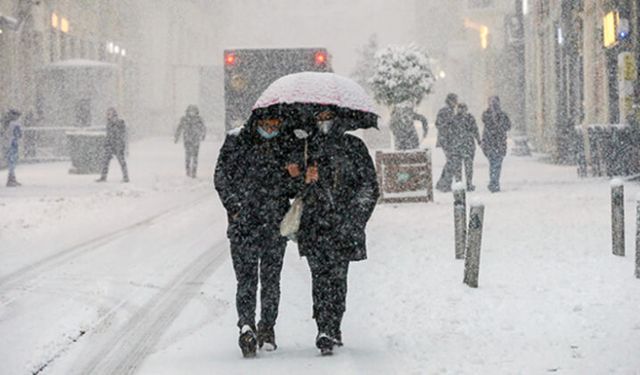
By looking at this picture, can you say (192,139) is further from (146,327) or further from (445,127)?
(146,327)

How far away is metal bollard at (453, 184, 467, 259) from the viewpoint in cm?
1198

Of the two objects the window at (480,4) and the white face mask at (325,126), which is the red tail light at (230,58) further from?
the window at (480,4)

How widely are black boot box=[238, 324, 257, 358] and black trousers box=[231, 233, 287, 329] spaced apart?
51mm

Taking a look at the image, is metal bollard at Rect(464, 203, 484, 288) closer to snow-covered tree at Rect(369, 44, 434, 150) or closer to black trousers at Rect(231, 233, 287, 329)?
black trousers at Rect(231, 233, 287, 329)

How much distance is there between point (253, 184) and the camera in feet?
25.0

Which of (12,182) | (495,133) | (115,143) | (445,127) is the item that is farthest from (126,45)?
(495,133)

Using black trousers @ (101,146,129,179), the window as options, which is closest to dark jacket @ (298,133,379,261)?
black trousers @ (101,146,129,179)

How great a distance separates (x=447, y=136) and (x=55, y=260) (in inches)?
382

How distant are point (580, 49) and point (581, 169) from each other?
8631 millimetres

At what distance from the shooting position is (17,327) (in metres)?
8.99

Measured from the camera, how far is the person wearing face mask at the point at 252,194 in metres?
7.57

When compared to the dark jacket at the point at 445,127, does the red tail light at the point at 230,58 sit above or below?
above

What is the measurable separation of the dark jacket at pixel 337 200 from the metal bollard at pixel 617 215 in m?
4.71

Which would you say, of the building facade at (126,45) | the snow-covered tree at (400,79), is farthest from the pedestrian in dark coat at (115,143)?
the building facade at (126,45)
